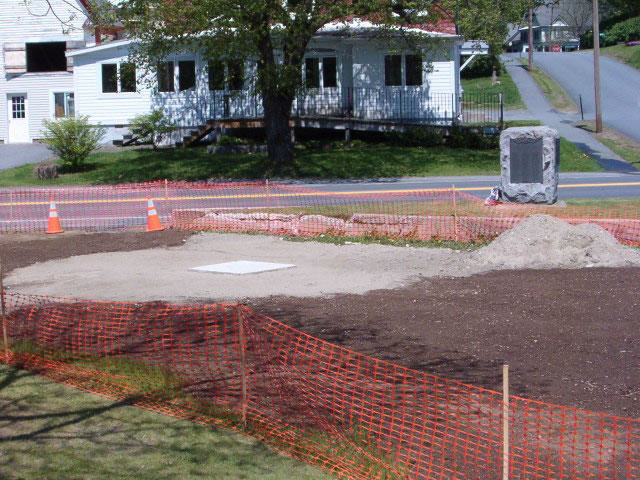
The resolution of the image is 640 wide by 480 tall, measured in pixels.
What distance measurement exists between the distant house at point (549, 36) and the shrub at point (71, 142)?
204 feet

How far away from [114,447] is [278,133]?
24.6 meters

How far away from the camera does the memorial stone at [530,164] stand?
18.2 metres

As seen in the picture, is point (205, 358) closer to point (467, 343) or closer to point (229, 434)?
point (229, 434)

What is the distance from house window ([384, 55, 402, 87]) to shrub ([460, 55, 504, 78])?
66.6 ft

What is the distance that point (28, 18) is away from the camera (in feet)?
139

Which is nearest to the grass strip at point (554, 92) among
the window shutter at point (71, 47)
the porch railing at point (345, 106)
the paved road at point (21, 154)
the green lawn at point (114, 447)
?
the porch railing at point (345, 106)

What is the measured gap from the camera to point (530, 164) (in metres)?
18.4

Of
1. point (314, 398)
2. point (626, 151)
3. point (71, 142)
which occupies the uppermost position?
point (71, 142)

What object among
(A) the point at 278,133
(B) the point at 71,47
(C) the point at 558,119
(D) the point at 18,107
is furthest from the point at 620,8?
(D) the point at 18,107

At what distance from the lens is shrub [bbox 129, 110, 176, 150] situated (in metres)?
35.8

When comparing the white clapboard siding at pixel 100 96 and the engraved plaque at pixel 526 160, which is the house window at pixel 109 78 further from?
the engraved plaque at pixel 526 160

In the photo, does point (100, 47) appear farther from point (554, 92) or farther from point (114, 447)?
point (114, 447)

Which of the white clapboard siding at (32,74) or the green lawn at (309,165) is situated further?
the white clapboard siding at (32,74)

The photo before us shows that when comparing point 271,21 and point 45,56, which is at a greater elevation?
point 45,56
